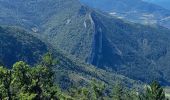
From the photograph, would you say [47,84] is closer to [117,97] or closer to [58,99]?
[58,99]

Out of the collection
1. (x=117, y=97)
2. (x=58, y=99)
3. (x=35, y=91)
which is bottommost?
(x=117, y=97)

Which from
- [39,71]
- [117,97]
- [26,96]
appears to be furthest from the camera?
[117,97]

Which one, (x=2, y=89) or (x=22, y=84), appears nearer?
(x=2, y=89)

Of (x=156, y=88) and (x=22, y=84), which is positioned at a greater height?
(x=22, y=84)

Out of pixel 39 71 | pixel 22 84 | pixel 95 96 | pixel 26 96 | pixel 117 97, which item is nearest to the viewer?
pixel 26 96

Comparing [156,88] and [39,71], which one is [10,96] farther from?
[156,88]

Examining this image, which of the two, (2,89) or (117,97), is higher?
(2,89)

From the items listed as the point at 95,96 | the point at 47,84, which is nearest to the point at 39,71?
the point at 47,84

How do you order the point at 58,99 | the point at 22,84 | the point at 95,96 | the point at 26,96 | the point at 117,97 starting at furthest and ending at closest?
the point at 117,97 → the point at 95,96 → the point at 58,99 → the point at 22,84 → the point at 26,96

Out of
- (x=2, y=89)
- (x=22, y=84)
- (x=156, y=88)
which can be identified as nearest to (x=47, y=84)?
(x=22, y=84)
